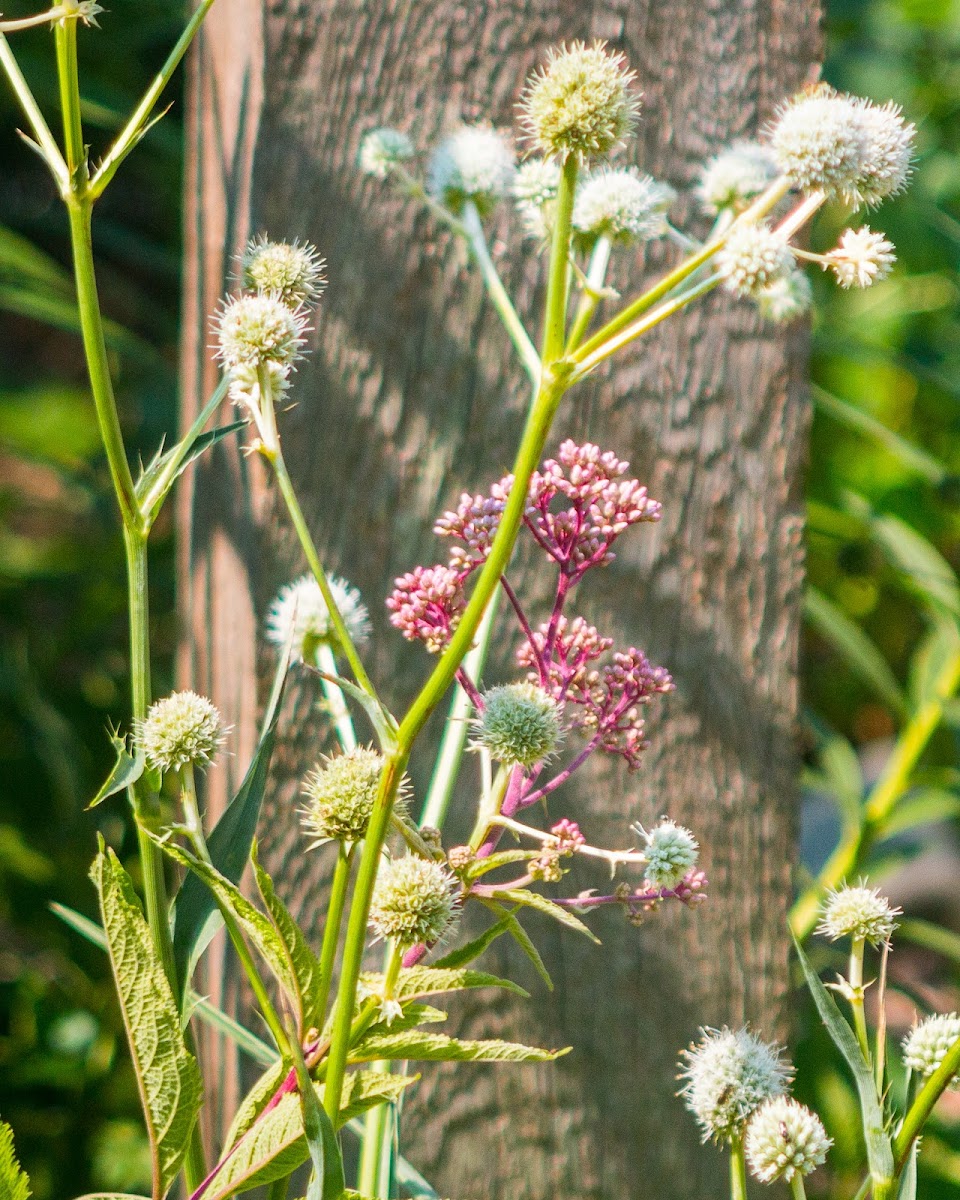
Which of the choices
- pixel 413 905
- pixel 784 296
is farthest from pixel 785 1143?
pixel 784 296

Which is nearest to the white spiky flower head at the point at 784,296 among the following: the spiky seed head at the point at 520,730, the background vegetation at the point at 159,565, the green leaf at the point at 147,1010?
the spiky seed head at the point at 520,730

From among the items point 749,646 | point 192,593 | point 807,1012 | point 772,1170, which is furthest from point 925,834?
→ point 772,1170

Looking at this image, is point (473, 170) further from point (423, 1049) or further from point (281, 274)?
point (423, 1049)

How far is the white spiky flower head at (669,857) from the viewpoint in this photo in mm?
359

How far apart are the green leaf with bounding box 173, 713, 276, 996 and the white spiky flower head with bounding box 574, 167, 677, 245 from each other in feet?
0.70

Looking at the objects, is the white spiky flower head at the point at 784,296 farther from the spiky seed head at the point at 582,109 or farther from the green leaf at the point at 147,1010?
the green leaf at the point at 147,1010

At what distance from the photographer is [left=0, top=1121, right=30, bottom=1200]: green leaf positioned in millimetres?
340

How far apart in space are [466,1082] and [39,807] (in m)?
0.79

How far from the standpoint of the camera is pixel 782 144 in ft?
1.03

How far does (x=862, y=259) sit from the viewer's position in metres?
0.33

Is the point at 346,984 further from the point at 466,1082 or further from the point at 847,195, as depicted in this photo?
the point at 466,1082

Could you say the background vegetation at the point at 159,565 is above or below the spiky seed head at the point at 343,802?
above

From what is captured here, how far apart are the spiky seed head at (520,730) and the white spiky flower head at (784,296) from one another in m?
0.13

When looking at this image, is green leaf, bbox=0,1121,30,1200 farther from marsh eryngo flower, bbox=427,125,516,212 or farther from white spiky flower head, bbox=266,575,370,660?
marsh eryngo flower, bbox=427,125,516,212
